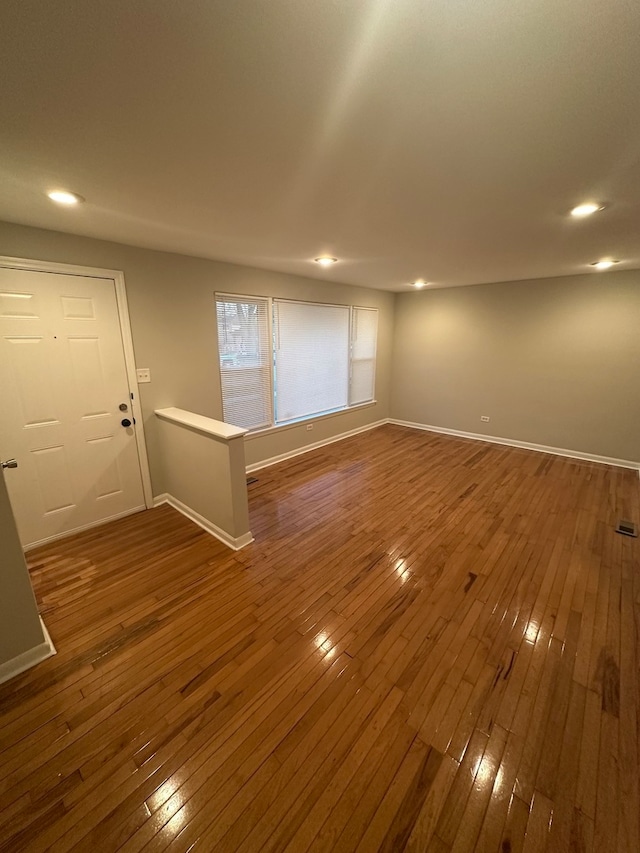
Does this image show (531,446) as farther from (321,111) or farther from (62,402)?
(62,402)

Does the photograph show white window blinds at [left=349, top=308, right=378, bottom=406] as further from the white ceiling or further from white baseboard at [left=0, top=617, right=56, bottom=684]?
white baseboard at [left=0, top=617, right=56, bottom=684]

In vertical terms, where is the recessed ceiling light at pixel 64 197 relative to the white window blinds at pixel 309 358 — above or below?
above

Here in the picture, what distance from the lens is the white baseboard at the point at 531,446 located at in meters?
4.25

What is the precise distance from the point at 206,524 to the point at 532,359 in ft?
16.1

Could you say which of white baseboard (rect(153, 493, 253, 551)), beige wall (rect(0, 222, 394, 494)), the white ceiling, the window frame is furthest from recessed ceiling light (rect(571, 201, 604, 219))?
white baseboard (rect(153, 493, 253, 551))

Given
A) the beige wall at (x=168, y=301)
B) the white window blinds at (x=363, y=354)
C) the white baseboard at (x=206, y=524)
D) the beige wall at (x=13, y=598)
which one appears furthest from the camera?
the white window blinds at (x=363, y=354)

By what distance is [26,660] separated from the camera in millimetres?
1688

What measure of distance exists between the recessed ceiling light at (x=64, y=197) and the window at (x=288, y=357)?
5.24ft

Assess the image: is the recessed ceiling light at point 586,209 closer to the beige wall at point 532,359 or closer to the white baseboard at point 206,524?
the beige wall at point 532,359

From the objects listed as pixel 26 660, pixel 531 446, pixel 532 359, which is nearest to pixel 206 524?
pixel 26 660

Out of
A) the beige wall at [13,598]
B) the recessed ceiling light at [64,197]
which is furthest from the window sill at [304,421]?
the recessed ceiling light at [64,197]

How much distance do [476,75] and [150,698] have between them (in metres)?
2.78

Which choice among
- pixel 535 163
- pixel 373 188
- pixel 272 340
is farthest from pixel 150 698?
pixel 272 340

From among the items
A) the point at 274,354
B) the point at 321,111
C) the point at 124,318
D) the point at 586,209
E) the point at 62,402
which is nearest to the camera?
the point at 321,111
